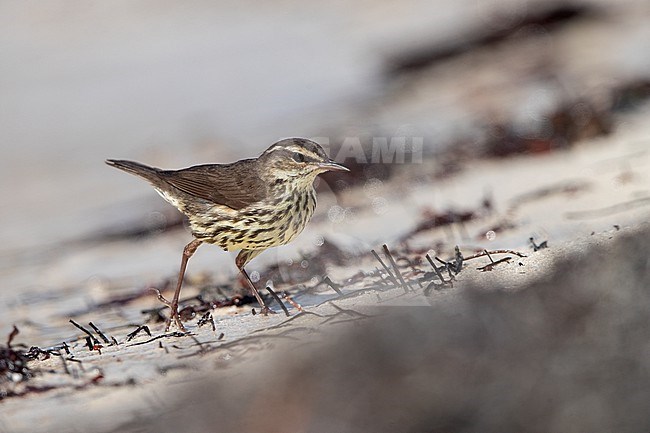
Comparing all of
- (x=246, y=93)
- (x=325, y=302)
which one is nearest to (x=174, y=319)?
(x=325, y=302)

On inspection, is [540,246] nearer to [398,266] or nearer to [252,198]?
[398,266]

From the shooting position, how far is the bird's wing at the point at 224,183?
22.0 feet

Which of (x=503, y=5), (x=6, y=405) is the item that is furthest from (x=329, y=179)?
(x=503, y=5)

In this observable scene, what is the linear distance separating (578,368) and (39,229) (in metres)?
7.32

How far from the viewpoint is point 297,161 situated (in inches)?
268

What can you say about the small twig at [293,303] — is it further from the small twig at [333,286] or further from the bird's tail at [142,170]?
the bird's tail at [142,170]

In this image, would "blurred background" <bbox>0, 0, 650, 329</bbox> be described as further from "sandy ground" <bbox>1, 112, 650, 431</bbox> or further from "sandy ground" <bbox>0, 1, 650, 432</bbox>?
"sandy ground" <bbox>1, 112, 650, 431</bbox>

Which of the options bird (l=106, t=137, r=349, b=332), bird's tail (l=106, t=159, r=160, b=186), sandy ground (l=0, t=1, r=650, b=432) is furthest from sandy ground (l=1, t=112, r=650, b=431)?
bird's tail (l=106, t=159, r=160, b=186)

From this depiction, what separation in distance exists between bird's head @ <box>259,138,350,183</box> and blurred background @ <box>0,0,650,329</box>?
1.25 metres

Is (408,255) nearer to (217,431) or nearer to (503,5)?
(217,431)

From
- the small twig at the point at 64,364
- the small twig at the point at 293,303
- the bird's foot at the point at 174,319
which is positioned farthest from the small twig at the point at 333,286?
the small twig at the point at 64,364

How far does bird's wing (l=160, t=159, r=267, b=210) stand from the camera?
671 centimetres

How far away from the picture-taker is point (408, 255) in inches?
277

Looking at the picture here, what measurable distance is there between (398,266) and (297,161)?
0.90m
